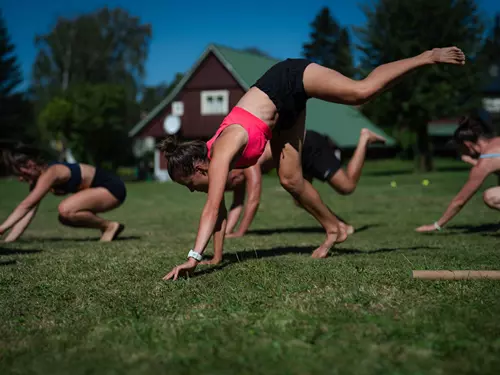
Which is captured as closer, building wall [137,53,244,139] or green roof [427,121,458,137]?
building wall [137,53,244,139]

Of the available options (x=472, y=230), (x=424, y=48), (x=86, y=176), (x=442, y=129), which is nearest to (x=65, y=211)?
(x=86, y=176)

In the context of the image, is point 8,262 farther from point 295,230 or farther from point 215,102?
point 215,102

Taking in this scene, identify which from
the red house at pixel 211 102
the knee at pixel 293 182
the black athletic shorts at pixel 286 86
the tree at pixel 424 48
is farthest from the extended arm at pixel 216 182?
the red house at pixel 211 102

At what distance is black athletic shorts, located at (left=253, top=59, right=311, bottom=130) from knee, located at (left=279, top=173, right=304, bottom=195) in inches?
31.9

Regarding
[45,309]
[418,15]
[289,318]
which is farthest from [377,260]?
[418,15]

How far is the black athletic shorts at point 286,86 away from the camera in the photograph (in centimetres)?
508

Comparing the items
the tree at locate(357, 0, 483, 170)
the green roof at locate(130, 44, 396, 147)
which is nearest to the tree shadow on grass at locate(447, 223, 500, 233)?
the tree at locate(357, 0, 483, 170)

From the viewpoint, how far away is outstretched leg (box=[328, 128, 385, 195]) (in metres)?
8.32

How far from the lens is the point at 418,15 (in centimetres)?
3158

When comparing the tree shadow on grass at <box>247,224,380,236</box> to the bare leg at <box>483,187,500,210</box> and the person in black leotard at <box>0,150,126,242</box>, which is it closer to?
the person in black leotard at <box>0,150,126,242</box>

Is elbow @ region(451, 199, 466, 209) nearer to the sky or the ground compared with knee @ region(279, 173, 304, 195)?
nearer to the ground

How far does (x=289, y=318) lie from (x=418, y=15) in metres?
31.1

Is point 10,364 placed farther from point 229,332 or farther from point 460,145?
point 460,145

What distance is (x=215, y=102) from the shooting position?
1527 inches
